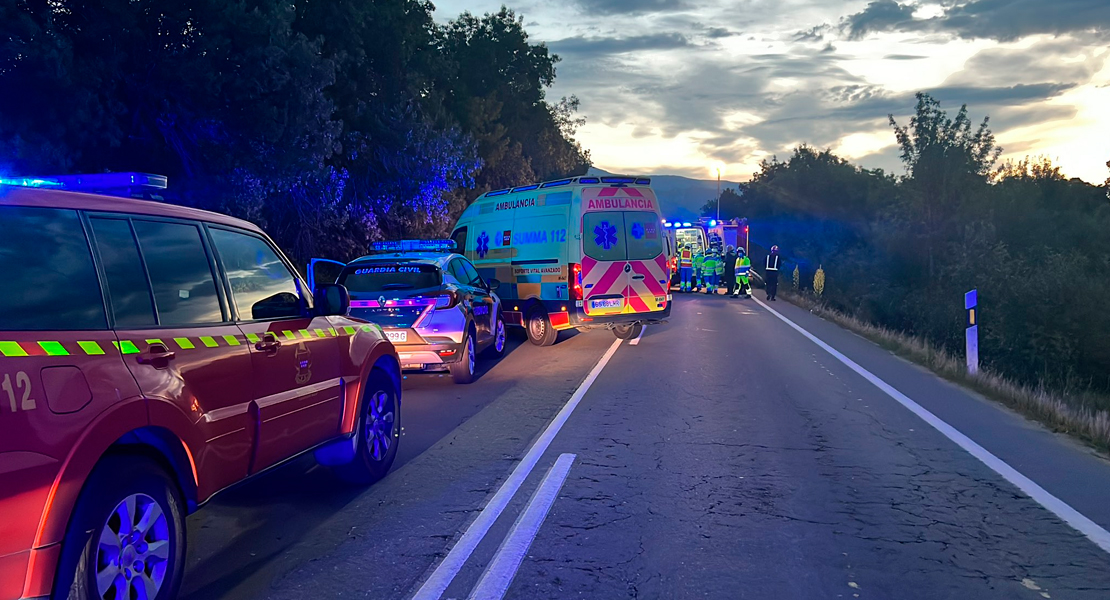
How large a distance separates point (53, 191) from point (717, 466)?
4.95m

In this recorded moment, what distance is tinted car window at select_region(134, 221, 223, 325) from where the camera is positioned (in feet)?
13.5

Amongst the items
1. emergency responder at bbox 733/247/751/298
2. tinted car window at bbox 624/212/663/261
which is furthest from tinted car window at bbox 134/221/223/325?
emergency responder at bbox 733/247/751/298

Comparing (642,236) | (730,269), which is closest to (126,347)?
(642,236)

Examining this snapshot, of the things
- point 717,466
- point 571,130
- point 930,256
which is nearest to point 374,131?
point 717,466

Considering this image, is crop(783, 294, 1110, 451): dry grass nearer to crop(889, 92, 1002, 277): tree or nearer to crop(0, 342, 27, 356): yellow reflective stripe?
crop(0, 342, 27, 356): yellow reflective stripe

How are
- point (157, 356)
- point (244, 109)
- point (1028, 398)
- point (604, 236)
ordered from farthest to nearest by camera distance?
point (244, 109), point (604, 236), point (1028, 398), point (157, 356)

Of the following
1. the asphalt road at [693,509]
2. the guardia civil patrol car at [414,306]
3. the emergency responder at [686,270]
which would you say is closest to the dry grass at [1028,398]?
the asphalt road at [693,509]

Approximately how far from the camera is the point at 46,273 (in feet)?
11.2

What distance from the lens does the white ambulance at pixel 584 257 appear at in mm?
14539

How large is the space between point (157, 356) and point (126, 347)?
0.63 ft

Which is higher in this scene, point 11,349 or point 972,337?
point 11,349

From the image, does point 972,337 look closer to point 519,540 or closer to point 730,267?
point 519,540

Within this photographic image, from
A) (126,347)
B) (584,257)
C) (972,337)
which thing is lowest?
(972,337)

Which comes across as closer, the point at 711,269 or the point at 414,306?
the point at 414,306
